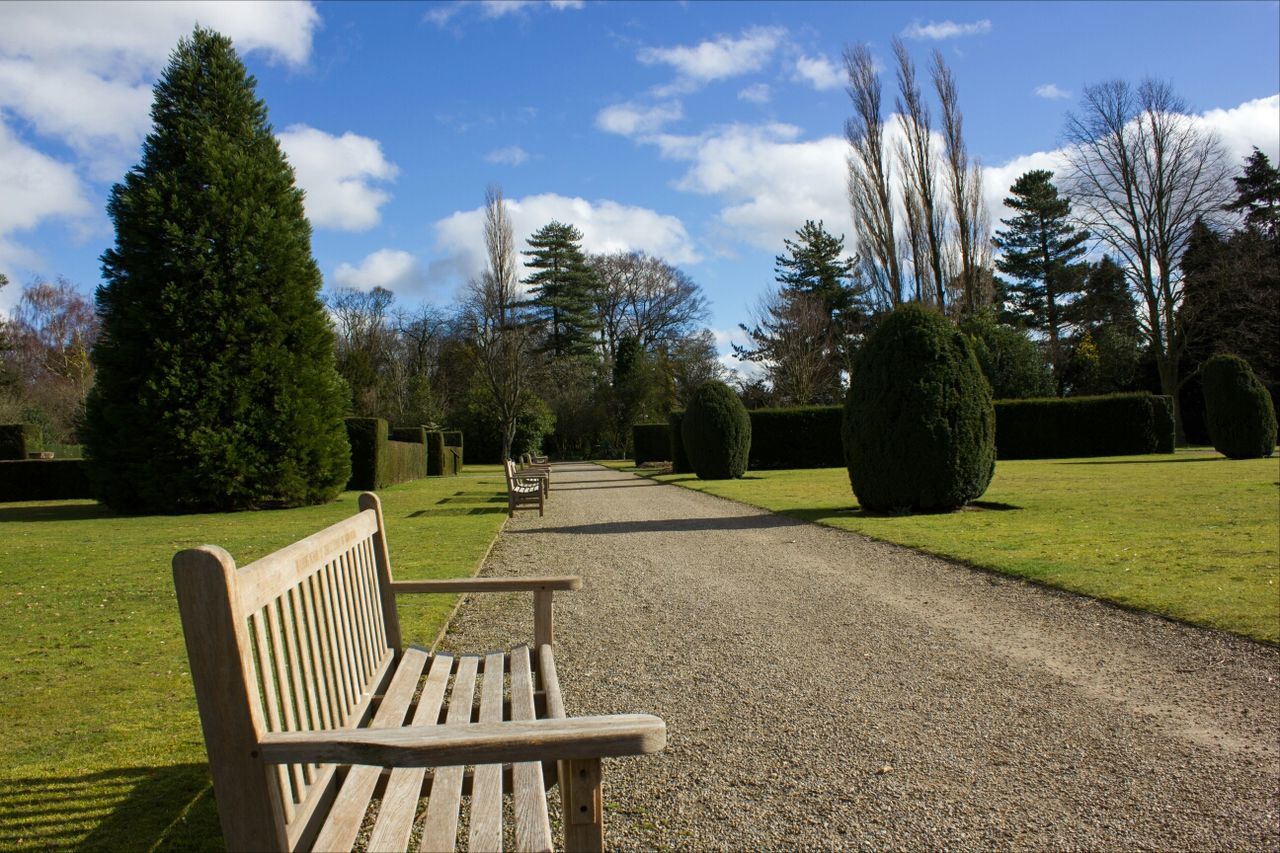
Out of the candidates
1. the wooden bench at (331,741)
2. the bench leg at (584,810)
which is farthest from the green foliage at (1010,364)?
the bench leg at (584,810)

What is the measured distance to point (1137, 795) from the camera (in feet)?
10.1

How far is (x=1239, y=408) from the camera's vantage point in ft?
79.8

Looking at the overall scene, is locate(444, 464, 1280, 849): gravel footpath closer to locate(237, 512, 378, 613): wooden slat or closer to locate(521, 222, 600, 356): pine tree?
locate(237, 512, 378, 613): wooden slat

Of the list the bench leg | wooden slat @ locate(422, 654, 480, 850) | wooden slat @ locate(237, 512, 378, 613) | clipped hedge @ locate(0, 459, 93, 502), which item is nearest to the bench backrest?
wooden slat @ locate(237, 512, 378, 613)

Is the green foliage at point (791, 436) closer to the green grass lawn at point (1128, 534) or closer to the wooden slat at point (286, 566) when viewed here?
the green grass lawn at point (1128, 534)

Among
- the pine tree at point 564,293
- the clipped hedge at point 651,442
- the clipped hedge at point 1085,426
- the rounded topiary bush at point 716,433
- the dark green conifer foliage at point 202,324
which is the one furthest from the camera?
the pine tree at point 564,293

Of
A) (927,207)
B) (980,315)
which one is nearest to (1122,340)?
(980,315)

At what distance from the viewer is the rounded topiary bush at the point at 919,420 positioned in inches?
507

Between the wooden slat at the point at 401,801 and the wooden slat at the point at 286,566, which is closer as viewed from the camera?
the wooden slat at the point at 286,566

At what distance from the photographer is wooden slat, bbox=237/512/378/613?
185 centimetres

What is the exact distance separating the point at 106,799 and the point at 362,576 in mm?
1146

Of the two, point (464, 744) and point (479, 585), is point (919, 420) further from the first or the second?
point (464, 744)

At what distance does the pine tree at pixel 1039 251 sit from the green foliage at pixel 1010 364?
36.4ft

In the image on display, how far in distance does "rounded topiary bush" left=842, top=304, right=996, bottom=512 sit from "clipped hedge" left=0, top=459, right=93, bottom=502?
2027 centimetres
